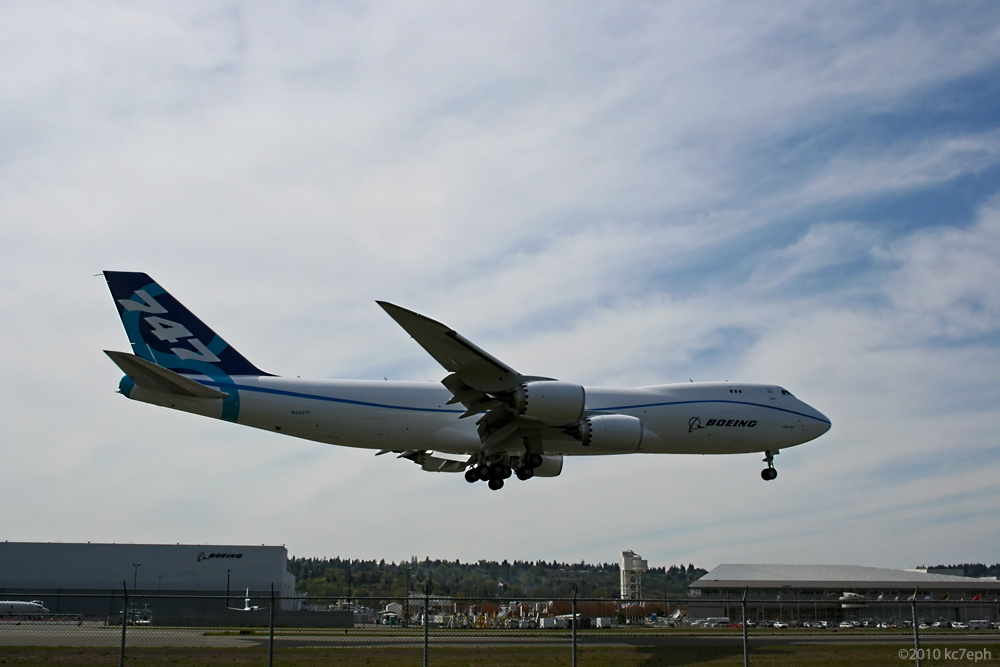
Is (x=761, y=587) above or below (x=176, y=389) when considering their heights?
below

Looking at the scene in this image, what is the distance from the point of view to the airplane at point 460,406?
2461 centimetres

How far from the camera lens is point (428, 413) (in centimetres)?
2786

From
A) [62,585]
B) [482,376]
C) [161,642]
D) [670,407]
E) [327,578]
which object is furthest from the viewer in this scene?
[327,578]

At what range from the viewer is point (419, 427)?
27.7m

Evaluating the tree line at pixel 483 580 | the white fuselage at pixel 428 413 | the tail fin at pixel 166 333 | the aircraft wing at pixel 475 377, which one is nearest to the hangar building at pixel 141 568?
the tree line at pixel 483 580

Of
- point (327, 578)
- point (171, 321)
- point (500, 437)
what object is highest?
point (171, 321)

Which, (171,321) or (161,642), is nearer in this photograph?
(161,642)

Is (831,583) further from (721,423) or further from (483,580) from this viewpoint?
(721,423)

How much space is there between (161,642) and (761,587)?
5535cm

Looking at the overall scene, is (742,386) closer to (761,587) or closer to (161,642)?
(161,642)

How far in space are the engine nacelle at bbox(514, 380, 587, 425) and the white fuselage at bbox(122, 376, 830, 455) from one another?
3.45 metres

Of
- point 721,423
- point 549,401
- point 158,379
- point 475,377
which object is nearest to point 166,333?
point 158,379

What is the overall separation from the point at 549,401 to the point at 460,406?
5233 mm

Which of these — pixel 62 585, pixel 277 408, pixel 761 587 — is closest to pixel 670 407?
pixel 277 408
